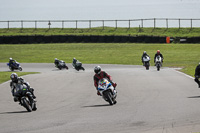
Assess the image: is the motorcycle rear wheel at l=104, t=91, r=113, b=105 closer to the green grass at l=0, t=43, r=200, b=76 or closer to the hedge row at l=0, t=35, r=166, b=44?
the green grass at l=0, t=43, r=200, b=76

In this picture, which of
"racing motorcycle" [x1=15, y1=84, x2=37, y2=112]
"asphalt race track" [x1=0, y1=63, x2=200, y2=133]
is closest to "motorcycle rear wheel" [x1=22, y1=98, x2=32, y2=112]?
"racing motorcycle" [x1=15, y1=84, x2=37, y2=112]

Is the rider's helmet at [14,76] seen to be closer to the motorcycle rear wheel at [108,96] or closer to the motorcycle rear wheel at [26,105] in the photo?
the motorcycle rear wheel at [26,105]

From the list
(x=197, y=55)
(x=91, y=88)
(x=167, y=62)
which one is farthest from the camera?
(x=197, y=55)

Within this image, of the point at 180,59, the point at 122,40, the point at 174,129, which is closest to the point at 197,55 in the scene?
the point at 180,59

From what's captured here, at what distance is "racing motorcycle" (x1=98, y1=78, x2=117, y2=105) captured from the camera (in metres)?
13.9

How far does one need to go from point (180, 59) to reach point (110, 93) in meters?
32.5

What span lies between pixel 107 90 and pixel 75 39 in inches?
1771

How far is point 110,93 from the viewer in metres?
14.0

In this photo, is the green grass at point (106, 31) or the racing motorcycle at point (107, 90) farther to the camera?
the green grass at point (106, 31)

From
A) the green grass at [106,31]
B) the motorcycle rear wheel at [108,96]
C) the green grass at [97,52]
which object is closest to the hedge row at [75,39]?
the green grass at [97,52]

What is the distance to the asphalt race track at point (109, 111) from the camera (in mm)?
9914

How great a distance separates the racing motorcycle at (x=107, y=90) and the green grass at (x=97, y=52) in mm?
29778

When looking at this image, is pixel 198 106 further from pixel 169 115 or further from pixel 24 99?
pixel 24 99

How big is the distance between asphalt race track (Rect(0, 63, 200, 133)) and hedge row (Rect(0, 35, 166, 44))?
36.0 metres
